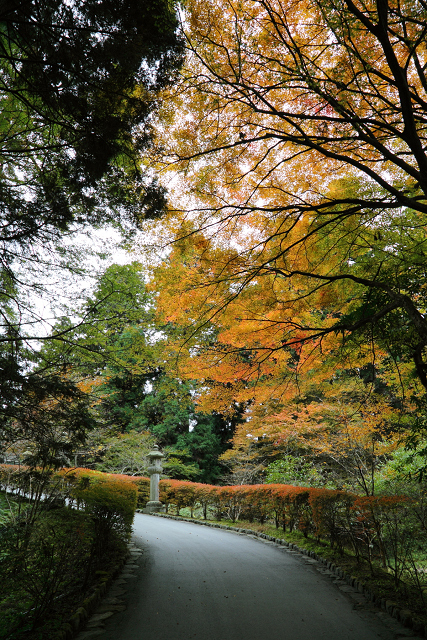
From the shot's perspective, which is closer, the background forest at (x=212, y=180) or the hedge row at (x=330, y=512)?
the background forest at (x=212, y=180)

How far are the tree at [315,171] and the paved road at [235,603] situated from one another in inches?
111

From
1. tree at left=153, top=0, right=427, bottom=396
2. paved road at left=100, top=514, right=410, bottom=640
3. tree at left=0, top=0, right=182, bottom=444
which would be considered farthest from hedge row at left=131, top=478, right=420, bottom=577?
tree at left=0, top=0, right=182, bottom=444

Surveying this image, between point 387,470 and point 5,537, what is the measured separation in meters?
6.35

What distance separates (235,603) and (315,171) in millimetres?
5702

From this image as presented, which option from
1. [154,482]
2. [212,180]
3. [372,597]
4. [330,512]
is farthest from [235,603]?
[154,482]

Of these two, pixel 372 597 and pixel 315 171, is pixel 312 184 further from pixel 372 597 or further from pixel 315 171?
pixel 372 597

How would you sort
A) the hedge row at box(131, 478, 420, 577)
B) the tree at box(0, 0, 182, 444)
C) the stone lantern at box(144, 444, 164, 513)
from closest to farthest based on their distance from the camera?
the tree at box(0, 0, 182, 444) < the hedge row at box(131, 478, 420, 577) < the stone lantern at box(144, 444, 164, 513)

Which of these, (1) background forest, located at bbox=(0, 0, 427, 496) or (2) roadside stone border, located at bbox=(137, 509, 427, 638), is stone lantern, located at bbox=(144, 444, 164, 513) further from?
(1) background forest, located at bbox=(0, 0, 427, 496)

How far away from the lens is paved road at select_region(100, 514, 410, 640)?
3471mm

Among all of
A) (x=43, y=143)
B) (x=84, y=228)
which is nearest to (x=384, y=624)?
(x=84, y=228)

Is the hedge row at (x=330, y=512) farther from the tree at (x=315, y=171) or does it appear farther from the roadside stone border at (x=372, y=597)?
the tree at (x=315, y=171)

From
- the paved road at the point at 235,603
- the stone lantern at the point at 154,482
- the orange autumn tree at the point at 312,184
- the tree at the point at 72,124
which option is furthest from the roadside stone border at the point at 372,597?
the stone lantern at the point at 154,482

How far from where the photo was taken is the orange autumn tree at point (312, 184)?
3.74 m

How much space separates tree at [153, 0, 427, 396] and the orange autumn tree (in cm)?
2
